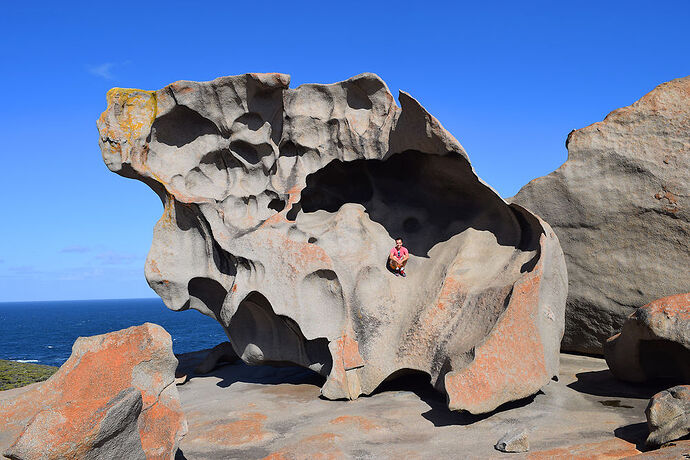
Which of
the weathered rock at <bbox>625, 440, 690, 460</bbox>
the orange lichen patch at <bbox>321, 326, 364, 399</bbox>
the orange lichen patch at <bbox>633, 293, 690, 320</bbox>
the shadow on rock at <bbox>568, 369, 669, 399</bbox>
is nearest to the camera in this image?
the weathered rock at <bbox>625, 440, 690, 460</bbox>

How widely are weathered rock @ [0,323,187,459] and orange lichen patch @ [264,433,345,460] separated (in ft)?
3.99

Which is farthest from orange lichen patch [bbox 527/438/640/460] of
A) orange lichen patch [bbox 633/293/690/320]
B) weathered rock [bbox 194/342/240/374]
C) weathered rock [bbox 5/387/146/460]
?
weathered rock [bbox 194/342/240/374]

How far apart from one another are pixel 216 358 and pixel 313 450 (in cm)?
553

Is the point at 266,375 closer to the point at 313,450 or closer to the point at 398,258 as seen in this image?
the point at 398,258

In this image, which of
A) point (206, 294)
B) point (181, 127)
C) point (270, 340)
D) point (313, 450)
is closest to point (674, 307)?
point (313, 450)

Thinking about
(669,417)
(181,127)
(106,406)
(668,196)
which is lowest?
(669,417)

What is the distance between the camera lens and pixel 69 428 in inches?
169

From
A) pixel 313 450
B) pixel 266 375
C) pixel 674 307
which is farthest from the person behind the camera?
pixel 266 375

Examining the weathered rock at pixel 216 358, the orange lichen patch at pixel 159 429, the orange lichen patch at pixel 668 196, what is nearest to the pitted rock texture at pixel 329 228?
the weathered rock at pixel 216 358

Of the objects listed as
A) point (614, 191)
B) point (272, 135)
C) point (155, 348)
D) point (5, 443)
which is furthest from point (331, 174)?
point (5, 443)

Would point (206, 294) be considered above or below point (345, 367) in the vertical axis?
above

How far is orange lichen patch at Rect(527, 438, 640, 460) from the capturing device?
5.49 metres

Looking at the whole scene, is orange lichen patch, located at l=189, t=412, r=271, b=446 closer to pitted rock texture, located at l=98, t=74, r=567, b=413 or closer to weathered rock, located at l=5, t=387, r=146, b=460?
pitted rock texture, located at l=98, t=74, r=567, b=413

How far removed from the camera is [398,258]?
9023 millimetres
